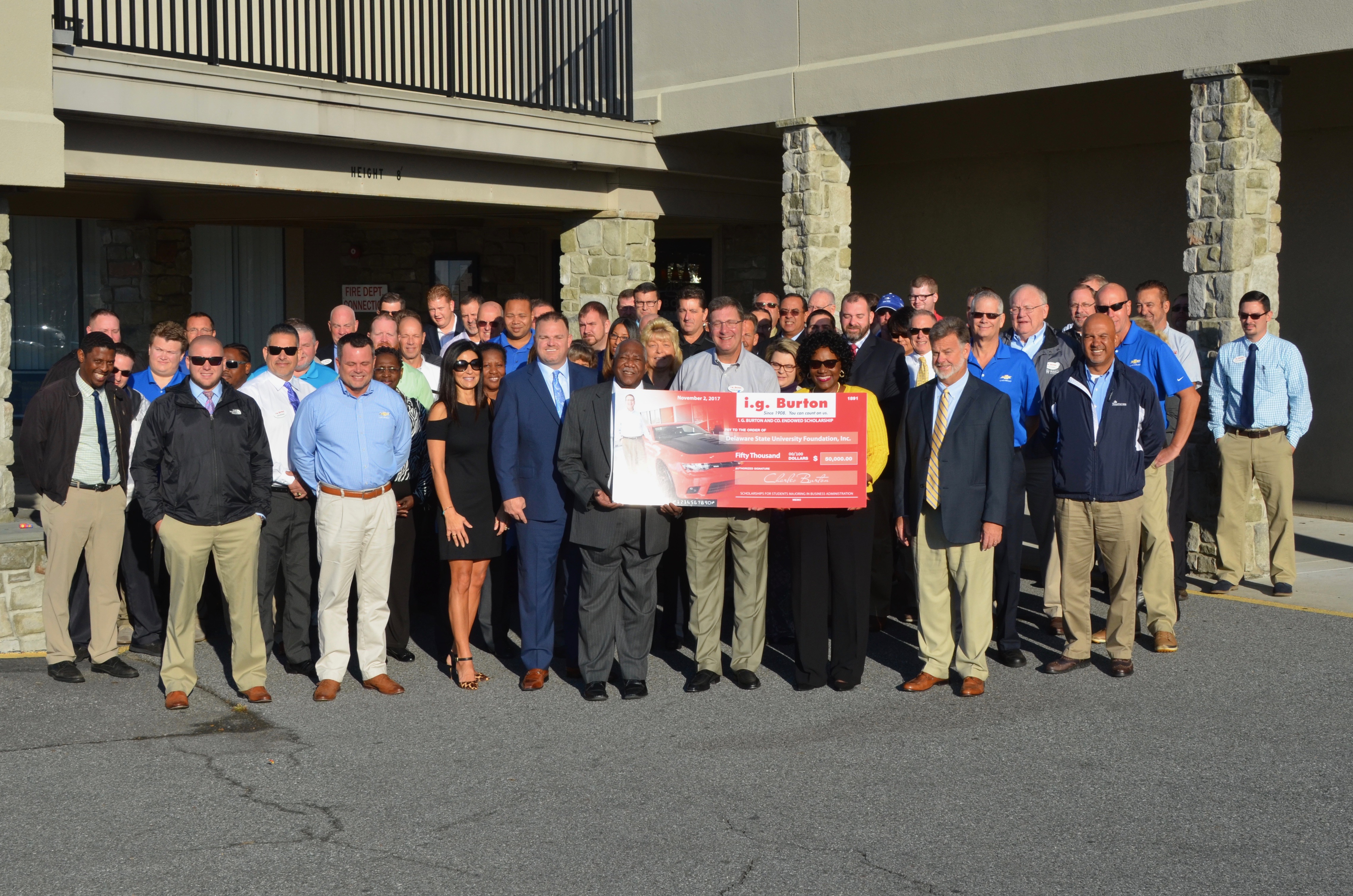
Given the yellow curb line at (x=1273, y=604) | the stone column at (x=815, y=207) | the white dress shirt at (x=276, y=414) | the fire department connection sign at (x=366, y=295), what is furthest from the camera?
the fire department connection sign at (x=366, y=295)

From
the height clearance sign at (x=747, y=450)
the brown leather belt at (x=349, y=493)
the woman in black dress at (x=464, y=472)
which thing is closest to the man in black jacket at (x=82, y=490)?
the brown leather belt at (x=349, y=493)

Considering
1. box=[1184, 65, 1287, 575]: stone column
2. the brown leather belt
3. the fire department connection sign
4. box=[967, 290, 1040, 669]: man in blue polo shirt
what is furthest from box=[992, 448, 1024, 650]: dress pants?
the fire department connection sign

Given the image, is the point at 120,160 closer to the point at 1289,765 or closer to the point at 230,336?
the point at 230,336

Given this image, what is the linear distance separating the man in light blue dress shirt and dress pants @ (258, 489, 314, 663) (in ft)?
1.48

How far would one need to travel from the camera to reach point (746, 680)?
7.73 m

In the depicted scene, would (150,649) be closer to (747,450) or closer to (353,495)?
(353,495)

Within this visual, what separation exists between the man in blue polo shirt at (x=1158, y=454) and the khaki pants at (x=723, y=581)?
2341mm

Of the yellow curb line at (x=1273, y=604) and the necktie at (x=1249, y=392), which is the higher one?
the necktie at (x=1249, y=392)

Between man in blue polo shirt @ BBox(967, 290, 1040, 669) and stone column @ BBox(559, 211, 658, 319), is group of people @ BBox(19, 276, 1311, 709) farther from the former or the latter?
stone column @ BBox(559, 211, 658, 319)

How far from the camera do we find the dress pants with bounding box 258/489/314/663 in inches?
318

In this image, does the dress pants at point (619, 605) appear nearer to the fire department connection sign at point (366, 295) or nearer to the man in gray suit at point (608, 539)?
the man in gray suit at point (608, 539)

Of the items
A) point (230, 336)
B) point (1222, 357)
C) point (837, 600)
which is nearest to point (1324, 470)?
point (1222, 357)

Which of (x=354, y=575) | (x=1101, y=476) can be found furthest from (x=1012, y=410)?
(x=354, y=575)

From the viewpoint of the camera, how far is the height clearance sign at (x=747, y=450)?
7.51 meters
